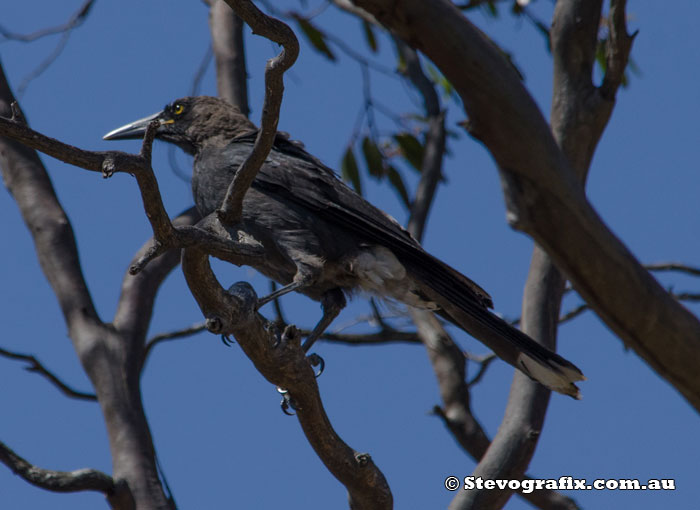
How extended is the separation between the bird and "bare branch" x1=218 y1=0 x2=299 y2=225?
799 millimetres

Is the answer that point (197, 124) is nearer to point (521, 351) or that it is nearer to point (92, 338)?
point (92, 338)

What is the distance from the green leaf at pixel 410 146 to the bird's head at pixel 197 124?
173cm

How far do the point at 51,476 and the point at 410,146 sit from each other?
3.39m

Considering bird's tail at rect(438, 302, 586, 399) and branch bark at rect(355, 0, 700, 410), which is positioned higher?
branch bark at rect(355, 0, 700, 410)

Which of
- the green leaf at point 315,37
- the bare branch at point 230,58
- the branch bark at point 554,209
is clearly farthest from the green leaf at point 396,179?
the branch bark at point 554,209

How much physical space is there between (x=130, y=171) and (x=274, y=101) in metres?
0.54

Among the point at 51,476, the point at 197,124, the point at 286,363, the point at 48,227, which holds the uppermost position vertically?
the point at 197,124

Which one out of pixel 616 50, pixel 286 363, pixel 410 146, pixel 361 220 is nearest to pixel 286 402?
pixel 286 363

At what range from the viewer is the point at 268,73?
2.49m

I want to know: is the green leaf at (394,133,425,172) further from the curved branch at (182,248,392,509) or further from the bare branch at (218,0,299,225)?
the bare branch at (218,0,299,225)

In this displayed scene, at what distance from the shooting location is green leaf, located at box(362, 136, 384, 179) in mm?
5734

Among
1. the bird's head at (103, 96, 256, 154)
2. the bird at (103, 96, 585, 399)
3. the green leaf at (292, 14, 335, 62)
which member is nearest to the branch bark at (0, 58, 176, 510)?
the bird's head at (103, 96, 256, 154)

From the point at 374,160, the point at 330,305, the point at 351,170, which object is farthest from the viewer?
the point at 351,170

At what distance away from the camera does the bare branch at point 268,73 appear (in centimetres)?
237
